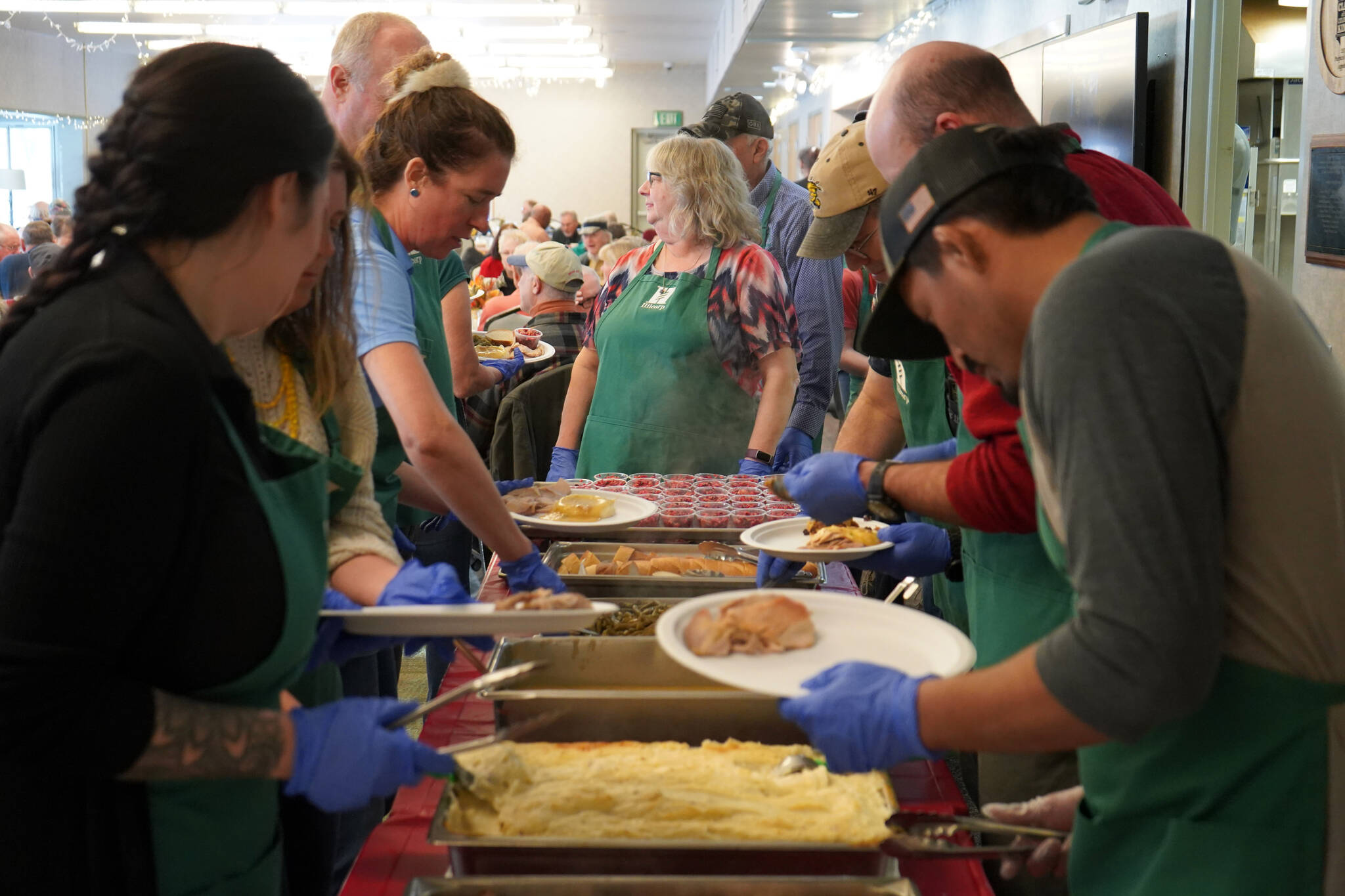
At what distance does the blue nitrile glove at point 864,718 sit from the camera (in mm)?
1049

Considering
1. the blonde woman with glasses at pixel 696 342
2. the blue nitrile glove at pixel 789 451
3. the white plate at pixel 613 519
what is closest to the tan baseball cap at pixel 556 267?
the blonde woman with glasses at pixel 696 342

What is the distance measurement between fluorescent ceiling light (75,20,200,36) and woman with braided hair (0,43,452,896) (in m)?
12.8

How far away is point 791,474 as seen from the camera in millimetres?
1967

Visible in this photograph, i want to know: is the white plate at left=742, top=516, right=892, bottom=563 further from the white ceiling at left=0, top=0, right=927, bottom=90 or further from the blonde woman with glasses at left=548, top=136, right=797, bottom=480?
the white ceiling at left=0, top=0, right=927, bottom=90

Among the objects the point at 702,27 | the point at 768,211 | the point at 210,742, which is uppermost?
the point at 702,27

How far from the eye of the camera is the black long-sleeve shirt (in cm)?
90

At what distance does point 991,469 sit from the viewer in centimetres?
154

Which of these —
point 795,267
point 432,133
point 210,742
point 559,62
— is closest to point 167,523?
point 210,742

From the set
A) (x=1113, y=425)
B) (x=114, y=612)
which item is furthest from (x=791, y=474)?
(x=114, y=612)

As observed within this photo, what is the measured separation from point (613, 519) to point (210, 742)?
5.09 feet

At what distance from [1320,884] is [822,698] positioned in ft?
1.55

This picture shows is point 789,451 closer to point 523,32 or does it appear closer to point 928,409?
point 928,409

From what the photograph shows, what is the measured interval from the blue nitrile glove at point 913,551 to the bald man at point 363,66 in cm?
153

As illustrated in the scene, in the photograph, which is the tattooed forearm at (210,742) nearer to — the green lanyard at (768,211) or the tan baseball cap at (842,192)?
the tan baseball cap at (842,192)
